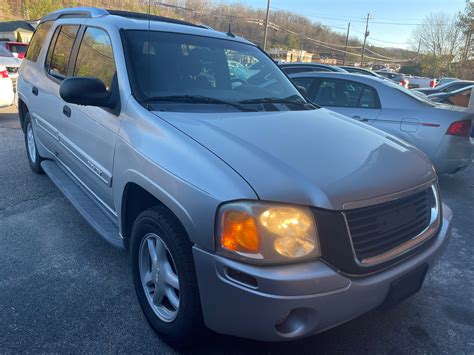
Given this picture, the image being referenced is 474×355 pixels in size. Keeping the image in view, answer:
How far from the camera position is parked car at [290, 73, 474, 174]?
17.3 ft

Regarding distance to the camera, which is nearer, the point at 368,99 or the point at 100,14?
the point at 100,14

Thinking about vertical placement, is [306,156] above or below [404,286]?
above

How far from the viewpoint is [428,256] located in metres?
2.26

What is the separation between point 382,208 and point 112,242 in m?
1.79

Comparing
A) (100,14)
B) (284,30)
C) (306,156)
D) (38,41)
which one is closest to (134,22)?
(100,14)

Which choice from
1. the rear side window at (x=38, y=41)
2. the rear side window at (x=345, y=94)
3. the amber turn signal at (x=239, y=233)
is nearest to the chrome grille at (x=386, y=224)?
the amber turn signal at (x=239, y=233)

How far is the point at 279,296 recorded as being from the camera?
1.74 metres

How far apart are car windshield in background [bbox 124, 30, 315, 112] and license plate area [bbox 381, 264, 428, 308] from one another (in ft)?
4.77

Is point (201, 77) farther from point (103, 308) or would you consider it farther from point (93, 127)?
point (103, 308)

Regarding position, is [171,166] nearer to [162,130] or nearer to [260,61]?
[162,130]

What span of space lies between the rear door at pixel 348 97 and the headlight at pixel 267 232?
433 cm

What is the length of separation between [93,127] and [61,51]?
4.64 ft

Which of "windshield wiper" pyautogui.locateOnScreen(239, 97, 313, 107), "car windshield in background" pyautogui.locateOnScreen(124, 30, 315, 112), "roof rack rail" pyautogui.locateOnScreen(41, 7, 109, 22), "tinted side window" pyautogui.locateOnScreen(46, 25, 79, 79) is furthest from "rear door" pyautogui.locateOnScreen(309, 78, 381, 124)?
"tinted side window" pyautogui.locateOnScreen(46, 25, 79, 79)

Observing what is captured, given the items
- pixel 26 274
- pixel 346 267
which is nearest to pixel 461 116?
pixel 346 267
